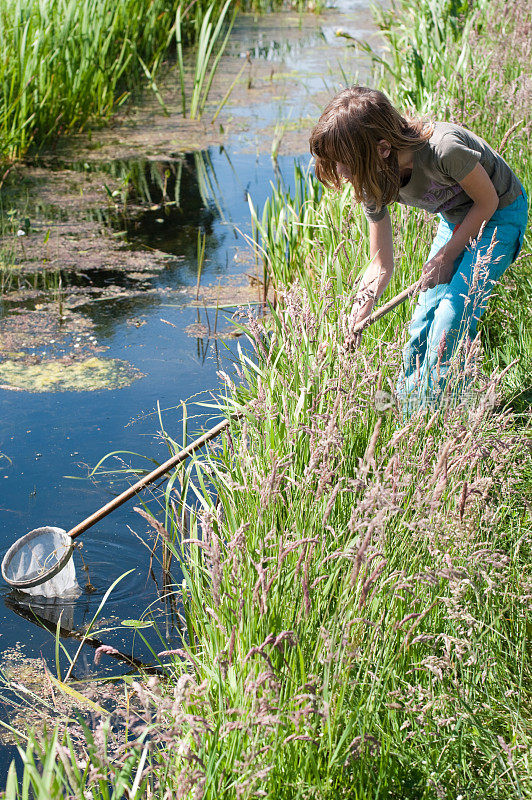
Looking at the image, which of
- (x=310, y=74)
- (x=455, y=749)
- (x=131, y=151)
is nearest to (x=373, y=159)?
(x=455, y=749)

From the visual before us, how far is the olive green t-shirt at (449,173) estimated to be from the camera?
2.11 metres

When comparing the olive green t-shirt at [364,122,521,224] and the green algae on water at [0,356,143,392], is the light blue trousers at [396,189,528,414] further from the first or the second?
the green algae on water at [0,356,143,392]

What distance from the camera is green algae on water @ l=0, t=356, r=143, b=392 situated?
3279 millimetres

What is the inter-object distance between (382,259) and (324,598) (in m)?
1.19

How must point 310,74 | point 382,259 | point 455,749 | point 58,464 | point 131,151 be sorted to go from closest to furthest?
point 455,749, point 382,259, point 58,464, point 131,151, point 310,74

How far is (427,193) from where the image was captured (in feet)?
7.38

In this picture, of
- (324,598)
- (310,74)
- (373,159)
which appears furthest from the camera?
(310,74)

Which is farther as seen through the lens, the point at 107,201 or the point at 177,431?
the point at 107,201

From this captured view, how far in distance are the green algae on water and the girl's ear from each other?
162 cm

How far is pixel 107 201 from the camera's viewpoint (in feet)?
16.7

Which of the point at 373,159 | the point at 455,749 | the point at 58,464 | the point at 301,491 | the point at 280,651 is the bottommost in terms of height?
the point at 58,464

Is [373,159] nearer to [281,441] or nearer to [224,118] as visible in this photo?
[281,441]

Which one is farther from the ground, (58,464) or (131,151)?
(131,151)

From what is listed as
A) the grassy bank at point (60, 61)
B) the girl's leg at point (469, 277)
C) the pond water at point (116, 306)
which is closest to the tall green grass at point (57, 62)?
the grassy bank at point (60, 61)
